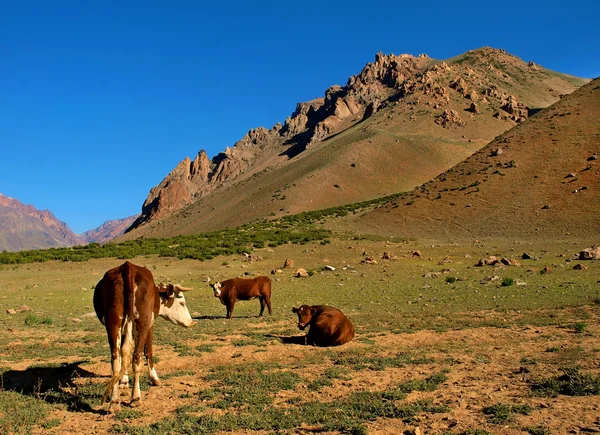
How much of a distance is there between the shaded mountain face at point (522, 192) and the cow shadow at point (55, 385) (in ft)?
149

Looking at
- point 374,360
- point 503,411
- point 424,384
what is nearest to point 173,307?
point 374,360

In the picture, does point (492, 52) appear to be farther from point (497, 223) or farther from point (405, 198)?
point (497, 223)

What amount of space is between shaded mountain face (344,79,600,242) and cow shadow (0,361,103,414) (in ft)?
149

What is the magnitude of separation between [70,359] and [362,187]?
87.8 m

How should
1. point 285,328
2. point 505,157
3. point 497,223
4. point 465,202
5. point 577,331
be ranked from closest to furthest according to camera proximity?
point 577,331 → point 285,328 → point 497,223 → point 465,202 → point 505,157

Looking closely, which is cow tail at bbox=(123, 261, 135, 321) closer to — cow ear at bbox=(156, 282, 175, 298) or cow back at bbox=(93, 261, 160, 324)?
cow back at bbox=(93, 261, 160, 324)

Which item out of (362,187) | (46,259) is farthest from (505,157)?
(46,259)

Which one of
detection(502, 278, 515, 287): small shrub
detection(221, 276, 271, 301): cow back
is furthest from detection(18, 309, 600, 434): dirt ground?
detection(502, 278, 515, 287): small shrub

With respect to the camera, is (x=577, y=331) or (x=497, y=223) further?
(x=497, y=223)

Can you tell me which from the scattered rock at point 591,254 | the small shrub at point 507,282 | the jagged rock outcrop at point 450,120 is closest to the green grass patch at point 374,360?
the small shrub at point 507,282

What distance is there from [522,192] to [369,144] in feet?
184

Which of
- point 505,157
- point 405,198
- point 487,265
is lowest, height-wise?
point 487,265

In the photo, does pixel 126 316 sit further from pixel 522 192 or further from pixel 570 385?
pixel 522 192

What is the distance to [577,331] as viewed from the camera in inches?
496
